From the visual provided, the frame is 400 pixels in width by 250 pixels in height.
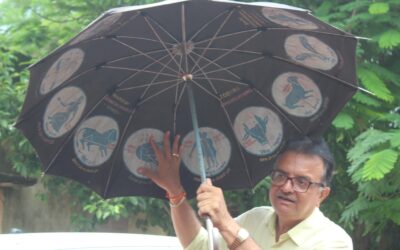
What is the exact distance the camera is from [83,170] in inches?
107

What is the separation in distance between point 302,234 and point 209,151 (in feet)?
2.08

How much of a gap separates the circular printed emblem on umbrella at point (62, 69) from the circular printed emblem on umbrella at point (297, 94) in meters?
0.80

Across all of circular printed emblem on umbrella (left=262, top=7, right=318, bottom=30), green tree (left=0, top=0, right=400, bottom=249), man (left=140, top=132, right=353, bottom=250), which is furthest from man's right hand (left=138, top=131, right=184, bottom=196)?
green tree (left=0, top=0, right=400, bottom=249)

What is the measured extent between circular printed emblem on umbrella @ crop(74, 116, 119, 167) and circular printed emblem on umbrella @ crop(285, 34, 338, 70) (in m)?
0.78

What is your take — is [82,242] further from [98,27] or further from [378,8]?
[378,8]

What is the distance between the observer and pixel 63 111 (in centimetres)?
259

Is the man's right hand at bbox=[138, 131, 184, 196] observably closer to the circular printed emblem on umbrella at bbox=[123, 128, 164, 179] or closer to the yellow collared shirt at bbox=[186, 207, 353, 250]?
the circular printed emblem on umbrella at bbox=[123, 128, 164, 179]

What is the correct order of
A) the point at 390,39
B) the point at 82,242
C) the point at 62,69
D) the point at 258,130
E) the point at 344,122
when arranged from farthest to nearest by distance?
the point at 344,122
the point at 390,39
the point at 82,242
the point at 258,130
the point at 62,69

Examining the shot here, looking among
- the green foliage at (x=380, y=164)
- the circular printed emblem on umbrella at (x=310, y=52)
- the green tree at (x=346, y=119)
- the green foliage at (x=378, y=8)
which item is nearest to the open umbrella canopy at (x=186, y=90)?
the circular printed emblem on umbrella at (x=310, y=52)

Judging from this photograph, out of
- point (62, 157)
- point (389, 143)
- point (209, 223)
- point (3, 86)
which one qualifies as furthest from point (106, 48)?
point (3, 86)

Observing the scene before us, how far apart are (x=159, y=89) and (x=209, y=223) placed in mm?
654

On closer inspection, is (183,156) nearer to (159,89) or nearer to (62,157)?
(159,89)

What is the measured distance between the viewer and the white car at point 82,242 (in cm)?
284

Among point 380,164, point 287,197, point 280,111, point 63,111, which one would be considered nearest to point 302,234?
point 287,197
